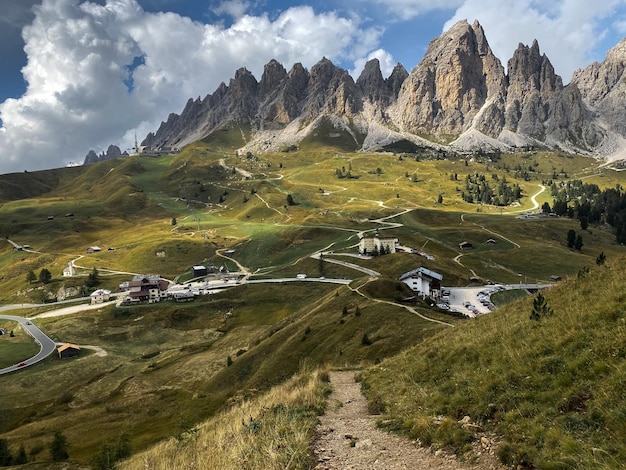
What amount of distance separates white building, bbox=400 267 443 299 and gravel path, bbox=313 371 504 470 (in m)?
96.2

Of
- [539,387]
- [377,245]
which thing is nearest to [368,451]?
[539,387]

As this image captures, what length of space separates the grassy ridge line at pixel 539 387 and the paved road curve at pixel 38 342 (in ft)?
358

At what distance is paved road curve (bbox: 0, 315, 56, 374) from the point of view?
99.7m

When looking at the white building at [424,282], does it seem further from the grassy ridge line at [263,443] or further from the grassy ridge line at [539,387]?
the grassy ridge line at [263,443]

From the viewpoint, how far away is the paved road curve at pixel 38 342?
327 ft

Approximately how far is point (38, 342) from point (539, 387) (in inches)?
5353

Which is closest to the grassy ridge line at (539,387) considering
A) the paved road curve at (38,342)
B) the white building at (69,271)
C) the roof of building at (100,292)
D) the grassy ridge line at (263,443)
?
the grassy ridge line at (263,443)

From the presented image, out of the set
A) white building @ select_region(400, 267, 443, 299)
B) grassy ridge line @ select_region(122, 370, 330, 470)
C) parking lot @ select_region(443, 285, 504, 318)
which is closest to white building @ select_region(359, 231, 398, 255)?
parking lot @ select_region(443, 285, 504, 318)

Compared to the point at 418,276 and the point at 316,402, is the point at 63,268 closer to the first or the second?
the point at 418,276

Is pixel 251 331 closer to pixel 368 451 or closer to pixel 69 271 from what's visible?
pixel 368 451

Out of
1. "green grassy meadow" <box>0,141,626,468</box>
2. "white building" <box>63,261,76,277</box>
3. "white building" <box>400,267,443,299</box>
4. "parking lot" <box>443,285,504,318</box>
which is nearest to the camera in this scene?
"green grassy meadow" <box>0,141,626,468</box>

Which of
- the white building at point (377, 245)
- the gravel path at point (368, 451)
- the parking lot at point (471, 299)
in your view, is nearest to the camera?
the gravel path at point (368, 451)

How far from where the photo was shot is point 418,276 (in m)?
115

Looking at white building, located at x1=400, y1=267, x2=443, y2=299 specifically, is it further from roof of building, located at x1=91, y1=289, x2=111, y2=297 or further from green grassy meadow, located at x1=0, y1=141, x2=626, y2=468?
roof of building, located at x1=91, y1=289, x2=111, y2=297
